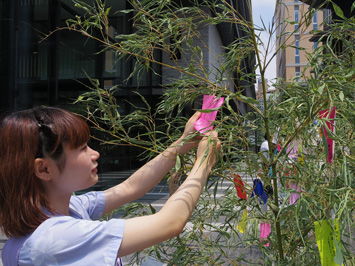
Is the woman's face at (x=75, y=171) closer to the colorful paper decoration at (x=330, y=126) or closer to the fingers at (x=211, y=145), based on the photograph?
the fingers at (x=211, y=145)

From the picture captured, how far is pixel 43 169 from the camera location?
93cm

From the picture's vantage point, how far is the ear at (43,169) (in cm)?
91

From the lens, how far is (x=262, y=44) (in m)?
1.20

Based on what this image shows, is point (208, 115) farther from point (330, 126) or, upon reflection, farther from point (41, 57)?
point (41, 57)

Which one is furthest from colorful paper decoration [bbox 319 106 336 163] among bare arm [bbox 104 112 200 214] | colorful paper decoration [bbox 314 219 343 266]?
bare arm [bbox 104 112 200 214]

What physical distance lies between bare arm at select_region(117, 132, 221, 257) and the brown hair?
0.20 m

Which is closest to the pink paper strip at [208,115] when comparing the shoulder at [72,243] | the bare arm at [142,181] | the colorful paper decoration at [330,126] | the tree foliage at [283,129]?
the tree foliage at [283,129]

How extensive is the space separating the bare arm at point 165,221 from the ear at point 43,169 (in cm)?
22

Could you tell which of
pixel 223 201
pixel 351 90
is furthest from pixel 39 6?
pixel 351 90

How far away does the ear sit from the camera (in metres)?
0.91

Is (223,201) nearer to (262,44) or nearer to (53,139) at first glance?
(262,44)

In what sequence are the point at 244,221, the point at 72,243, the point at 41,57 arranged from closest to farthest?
Result: the point at 72,243
the point at 244,221
the point at 41,57

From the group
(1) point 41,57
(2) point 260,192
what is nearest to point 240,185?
(2) point 260,192

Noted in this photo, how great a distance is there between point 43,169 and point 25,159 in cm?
5
